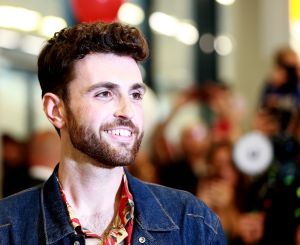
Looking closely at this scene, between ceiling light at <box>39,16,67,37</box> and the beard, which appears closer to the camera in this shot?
the beard

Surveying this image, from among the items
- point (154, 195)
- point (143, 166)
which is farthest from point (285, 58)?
point (154, 195)

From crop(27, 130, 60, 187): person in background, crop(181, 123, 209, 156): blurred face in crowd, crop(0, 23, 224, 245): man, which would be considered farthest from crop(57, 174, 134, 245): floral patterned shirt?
crop(181, 123, 209, 156): blurred face in crowd

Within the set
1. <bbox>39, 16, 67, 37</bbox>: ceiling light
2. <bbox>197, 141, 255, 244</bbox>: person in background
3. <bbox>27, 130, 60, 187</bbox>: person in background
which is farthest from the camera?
<bbox>39, 16, 67, 37</bbox>: ceiling light

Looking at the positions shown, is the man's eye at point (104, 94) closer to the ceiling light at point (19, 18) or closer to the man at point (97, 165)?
the man at point (97, 165)

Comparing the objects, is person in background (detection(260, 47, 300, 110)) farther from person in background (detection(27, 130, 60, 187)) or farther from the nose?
the nose

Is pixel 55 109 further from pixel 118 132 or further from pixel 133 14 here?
A: pixel 133 14

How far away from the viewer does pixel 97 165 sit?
197 cm

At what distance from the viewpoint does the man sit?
76.1 inches

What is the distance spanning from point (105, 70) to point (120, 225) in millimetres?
421

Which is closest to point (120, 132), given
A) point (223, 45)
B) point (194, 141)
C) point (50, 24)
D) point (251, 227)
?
point (251, 227)

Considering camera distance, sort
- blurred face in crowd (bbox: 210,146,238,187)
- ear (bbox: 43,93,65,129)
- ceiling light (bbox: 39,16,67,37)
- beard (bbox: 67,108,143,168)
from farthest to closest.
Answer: ceiling light (bbox: 39,16,67,37) → blurred face in crowd (bbox: 210,146,238,187) → ear (bbox: 43,93,65,129) → beard (bbox: 67,108,143,168)

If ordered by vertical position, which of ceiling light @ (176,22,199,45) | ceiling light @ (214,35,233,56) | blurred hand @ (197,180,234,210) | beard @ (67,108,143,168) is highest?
ceiling light @ (176,22,199,45)

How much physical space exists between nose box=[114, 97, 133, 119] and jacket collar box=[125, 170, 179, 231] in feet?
0.74

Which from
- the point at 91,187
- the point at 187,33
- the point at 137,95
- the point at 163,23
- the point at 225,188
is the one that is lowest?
the point at 225,188
